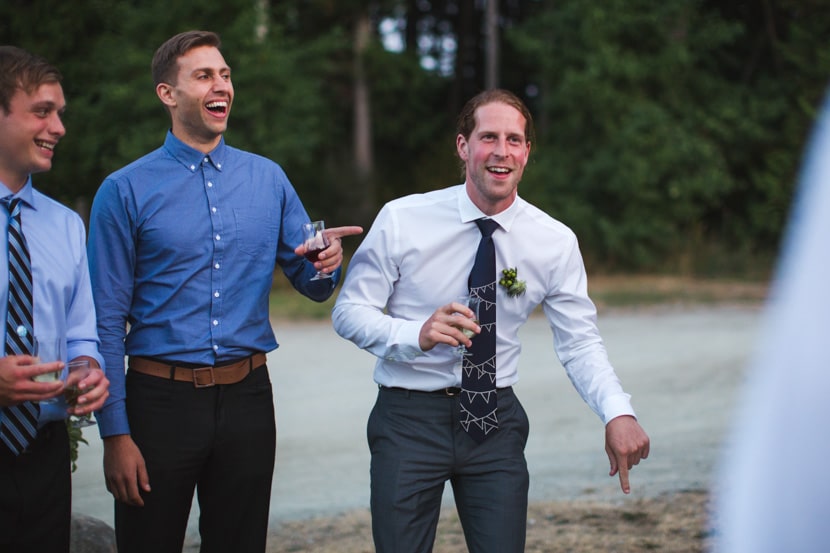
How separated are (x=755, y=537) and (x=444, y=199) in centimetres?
295

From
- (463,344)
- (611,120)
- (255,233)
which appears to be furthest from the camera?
(611,120)

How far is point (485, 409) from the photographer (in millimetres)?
3684

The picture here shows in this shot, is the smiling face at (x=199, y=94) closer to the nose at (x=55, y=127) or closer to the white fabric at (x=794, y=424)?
the nose at (x=55, y=127)

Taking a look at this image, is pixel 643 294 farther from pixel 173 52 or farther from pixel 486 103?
pixel 173 52

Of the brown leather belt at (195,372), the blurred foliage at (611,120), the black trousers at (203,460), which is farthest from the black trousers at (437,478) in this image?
the blurred foliage at (611,120)

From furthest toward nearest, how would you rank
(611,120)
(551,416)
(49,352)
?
(611,120), (551,416), (49,352)

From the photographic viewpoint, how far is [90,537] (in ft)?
17.1

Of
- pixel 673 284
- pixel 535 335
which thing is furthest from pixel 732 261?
pixel 535 335

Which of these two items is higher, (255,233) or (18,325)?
(255,233)

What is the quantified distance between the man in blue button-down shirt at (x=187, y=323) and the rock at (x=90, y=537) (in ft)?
5.03

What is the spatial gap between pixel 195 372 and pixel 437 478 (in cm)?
94

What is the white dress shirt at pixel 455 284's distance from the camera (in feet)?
12.4

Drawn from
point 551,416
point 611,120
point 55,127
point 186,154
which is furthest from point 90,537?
point 611,120

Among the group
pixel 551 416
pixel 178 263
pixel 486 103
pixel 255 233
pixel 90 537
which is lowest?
pixel 551 416
